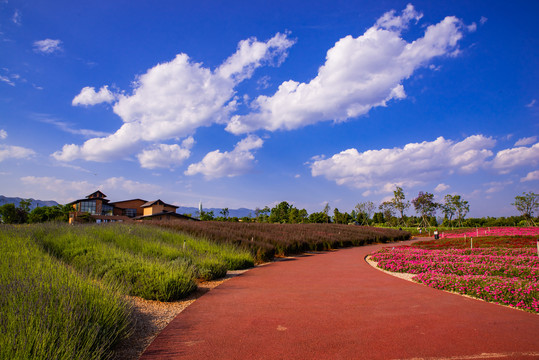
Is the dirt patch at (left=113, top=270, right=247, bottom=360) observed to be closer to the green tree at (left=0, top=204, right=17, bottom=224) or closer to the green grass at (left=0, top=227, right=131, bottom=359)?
the green grass at (left=0, top=227, right=131, bottom=359)

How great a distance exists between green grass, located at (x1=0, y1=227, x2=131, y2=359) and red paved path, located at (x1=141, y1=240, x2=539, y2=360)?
66 cm

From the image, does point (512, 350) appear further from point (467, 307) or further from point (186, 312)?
point (186, 312)

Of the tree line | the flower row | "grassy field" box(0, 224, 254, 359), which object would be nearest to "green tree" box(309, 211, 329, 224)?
the tree line

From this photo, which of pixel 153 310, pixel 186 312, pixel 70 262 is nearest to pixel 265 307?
pixel 186 312

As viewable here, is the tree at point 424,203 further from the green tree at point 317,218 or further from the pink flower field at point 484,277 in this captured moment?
the pink flower field at point 484,277

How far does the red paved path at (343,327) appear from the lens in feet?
12.2

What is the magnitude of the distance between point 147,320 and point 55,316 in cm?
184

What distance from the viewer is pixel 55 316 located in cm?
328

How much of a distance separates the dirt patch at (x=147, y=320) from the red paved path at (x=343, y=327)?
0.60ft

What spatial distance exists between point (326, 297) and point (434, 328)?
7.44 feet

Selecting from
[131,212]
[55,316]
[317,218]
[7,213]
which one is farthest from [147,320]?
[131,212]

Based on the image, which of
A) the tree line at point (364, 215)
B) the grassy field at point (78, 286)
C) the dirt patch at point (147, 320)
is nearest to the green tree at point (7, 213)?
the tree line at point (364, 215)

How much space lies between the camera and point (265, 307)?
557 cm

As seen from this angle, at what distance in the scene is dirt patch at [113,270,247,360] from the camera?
3.79 m
